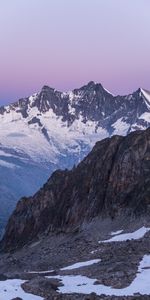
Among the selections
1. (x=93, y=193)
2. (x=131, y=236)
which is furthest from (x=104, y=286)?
(x=93, y=193)

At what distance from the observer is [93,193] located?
118125 millimetres

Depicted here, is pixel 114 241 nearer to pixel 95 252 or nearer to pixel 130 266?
pixel 95 252

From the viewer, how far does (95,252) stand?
76188mm

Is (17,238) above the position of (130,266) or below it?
above

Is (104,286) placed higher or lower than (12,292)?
lower

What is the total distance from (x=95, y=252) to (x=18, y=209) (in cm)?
6999

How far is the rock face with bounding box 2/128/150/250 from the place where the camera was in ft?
348

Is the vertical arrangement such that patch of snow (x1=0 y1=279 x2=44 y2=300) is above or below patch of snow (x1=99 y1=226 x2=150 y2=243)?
below

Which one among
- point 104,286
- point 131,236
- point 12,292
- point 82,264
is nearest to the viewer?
point 12,292

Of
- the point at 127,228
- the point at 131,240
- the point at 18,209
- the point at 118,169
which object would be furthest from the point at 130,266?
the point at 18,209

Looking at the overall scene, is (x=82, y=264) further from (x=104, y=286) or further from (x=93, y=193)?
(x=93, y=193)

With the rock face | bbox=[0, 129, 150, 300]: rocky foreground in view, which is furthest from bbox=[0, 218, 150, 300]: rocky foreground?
the rock face

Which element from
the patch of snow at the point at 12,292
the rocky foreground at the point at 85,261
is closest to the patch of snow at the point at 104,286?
the rocky foreground at the point at 85,261

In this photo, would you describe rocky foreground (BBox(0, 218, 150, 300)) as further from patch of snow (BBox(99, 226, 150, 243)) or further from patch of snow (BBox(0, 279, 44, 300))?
patch of snow (BBox(99, 226, 150, 243))
